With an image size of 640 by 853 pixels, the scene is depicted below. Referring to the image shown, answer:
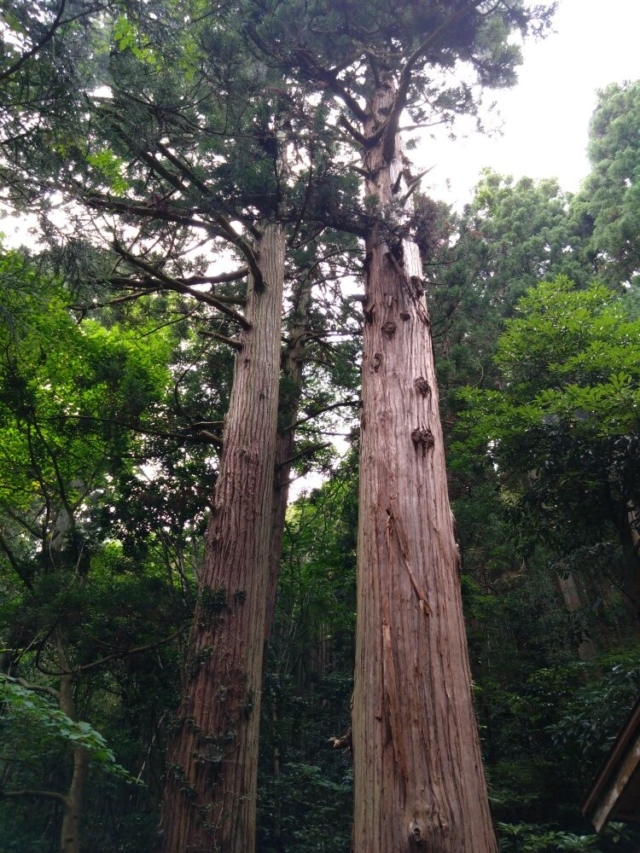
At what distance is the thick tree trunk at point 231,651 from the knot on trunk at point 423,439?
2017 mm

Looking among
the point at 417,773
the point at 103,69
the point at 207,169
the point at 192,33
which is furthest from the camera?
the point at 207,169

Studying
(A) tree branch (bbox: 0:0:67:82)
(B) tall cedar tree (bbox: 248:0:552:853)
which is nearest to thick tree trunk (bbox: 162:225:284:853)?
(B) tall cedar tree (bbox: 248:0:552:853)

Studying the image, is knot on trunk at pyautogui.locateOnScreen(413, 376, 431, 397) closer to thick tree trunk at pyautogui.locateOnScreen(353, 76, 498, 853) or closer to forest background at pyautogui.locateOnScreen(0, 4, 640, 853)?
thick tree trunk at pyautogui.locateOnScreen(353, 76, 498, 853)

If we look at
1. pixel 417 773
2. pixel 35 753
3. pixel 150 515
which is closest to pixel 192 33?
pixel 150 515

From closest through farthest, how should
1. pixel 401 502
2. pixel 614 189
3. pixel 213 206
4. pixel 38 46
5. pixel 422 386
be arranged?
pixel 401 502 < pixel 38 46 < pixel 422 386 < pixel 213 206 < pixel 614 189

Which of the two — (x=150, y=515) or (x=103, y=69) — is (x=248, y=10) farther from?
(x=150, y=515)

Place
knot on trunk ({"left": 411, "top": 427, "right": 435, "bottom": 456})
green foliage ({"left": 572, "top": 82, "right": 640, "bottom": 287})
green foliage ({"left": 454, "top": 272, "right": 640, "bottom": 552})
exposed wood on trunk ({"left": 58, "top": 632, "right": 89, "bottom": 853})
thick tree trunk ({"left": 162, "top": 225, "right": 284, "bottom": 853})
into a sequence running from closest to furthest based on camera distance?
1. knot on trunk ({"left": 411, "top": 427, "right": 435, "bottom": 456})
2. thick tree trunk ({"left": 162, "top": 225, "right": 284, "bottom": 853})
3. green foliage ({"left": 454, "top": 272, "right": 640, "bottom": 552})
4. exposed wood on trunk ({"left": 58, "top": 632, "right": 89, "bottom": 853})
5. green foliage ({"left": 572, "top": 82, "right": 640, "bottom": 287})

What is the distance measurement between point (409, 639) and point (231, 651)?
2.05 m

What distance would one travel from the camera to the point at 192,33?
5.29m

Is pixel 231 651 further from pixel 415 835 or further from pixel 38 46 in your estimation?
pixel 38 46

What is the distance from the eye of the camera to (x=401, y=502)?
3.05 meters

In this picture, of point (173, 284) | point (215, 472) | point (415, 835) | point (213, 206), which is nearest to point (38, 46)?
point (213, 206)

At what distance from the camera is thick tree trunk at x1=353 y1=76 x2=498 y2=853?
2.17 meters

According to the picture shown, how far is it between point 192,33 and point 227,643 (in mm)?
5460
